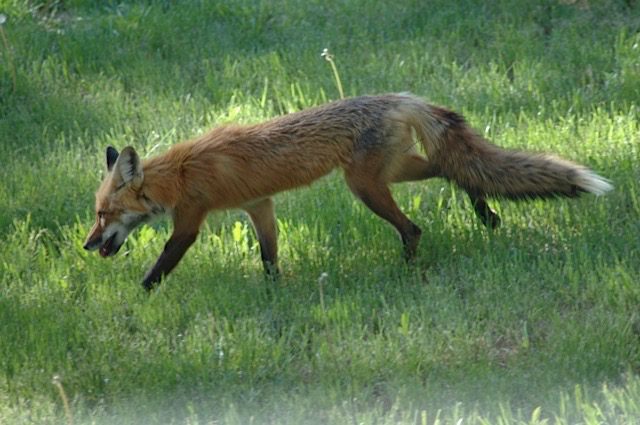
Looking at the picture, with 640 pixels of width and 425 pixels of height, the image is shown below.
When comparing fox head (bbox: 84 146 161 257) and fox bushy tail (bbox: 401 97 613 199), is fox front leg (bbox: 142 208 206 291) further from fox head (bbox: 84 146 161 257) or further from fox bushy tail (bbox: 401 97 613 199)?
fox bushy tail (bbox: 401 97 613 199)

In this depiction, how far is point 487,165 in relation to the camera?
7.56m

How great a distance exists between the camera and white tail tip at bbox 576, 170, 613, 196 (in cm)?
709

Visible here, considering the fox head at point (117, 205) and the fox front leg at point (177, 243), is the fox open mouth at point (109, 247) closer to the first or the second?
the fox head at point (117, 205)

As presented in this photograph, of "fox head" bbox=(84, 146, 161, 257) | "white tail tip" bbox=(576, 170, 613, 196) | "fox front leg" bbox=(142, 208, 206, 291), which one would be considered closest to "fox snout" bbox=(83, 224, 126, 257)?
"fox head" bbox=(84, 146, 161, 257)

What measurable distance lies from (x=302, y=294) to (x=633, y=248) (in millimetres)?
2212

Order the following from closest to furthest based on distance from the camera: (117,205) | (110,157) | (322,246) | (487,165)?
(487,165) → (117,205) → (322,246) → (110,157)

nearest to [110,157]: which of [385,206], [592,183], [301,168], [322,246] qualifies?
[301,168]

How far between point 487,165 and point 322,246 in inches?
52.4

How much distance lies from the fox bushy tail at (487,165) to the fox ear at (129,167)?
1.91 m

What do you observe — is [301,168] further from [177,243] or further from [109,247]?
[109,247]

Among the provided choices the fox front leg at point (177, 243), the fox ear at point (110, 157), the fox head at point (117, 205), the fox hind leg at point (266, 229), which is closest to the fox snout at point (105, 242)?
the fox head at point (117, 205)

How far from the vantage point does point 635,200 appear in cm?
783

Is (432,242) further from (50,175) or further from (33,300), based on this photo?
(50,175)

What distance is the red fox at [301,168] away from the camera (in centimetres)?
762
